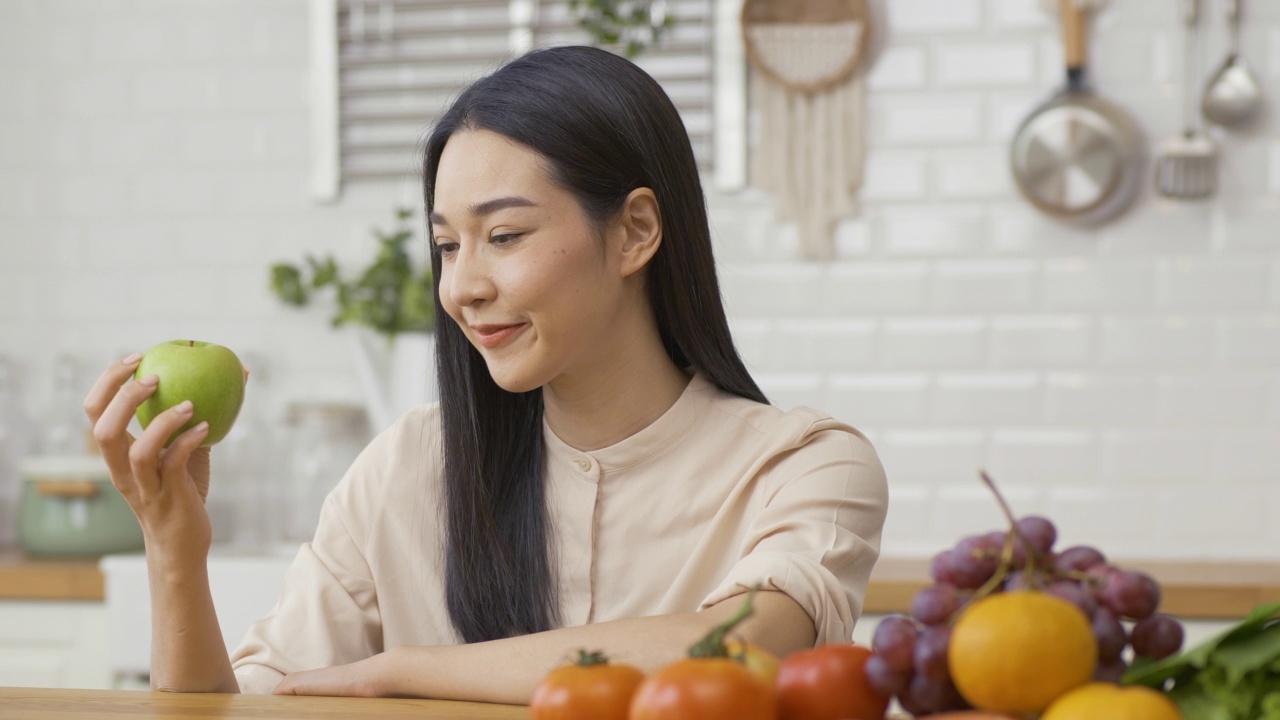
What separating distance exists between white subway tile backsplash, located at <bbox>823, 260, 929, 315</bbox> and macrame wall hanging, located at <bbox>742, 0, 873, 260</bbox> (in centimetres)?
7

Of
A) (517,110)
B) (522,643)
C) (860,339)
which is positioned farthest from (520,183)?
(860,339)

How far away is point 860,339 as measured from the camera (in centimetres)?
292

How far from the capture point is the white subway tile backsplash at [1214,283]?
277 cm

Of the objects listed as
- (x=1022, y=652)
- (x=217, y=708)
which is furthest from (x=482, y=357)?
(x=1022, y=652)

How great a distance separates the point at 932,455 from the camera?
2.88m

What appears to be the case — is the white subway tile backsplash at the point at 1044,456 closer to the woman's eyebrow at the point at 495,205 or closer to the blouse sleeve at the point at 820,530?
the blouse sleeve at the point at 820,530

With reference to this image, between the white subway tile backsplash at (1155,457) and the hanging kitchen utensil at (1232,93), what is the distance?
0.68 m

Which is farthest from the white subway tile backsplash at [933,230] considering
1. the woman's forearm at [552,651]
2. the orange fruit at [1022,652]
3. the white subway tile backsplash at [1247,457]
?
the orange fruit at [1022,652]

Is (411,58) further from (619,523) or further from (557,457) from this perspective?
(619,523)

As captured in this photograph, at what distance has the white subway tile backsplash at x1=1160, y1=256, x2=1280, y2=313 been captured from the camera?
9.08 ft

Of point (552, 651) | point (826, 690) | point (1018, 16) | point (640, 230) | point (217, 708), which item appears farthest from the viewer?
point (1018, 16)

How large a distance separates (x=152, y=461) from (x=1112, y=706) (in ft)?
2.96

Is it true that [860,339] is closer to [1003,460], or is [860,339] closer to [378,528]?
[1003,460]

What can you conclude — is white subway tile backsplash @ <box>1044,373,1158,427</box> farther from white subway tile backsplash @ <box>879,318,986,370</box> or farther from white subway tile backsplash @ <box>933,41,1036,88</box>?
white subway tile backsplash @ <box>933,41,1036,88</box>
